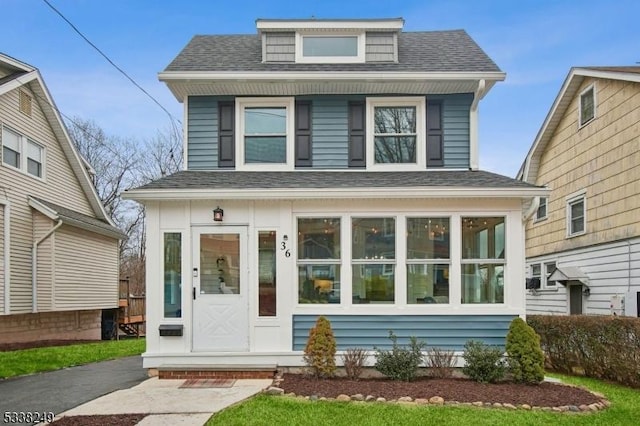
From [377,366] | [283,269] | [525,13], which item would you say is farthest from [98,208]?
[525,13]

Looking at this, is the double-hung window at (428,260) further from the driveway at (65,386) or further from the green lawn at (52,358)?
the green lawn at (52,358)

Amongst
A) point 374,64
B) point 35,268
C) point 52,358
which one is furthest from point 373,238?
point 35,268

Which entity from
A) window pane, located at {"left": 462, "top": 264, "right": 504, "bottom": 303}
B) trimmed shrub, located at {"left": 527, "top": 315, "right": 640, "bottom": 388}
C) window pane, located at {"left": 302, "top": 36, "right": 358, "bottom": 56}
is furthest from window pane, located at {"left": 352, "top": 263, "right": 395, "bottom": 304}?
window pane, located at {"left": 302, "top": 36, "right": 358, "bottom": 56}

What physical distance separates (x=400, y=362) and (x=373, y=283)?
4.07 feet

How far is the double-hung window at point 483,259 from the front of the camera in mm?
7852

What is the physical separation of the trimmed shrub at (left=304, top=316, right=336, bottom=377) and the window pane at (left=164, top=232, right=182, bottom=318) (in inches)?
80.6

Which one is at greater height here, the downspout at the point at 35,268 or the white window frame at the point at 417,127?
the white window frame at the point at 417,127

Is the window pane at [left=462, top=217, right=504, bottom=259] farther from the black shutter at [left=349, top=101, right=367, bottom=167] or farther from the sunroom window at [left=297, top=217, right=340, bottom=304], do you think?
the black shutter at [left=349, top=101, right=367, bottom=167]

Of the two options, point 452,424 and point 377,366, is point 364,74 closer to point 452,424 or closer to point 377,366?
point 377,366

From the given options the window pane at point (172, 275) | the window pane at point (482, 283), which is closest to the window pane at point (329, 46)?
the window pane at point (172, 275)

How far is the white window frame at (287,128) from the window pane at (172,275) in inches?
68.5

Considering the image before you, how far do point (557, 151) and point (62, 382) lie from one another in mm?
13081

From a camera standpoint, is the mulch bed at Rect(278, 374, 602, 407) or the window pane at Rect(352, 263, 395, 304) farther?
the window pane at Rect(352, 263, 395, 304)

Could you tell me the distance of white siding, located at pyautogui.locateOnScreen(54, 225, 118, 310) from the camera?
14.6 m
